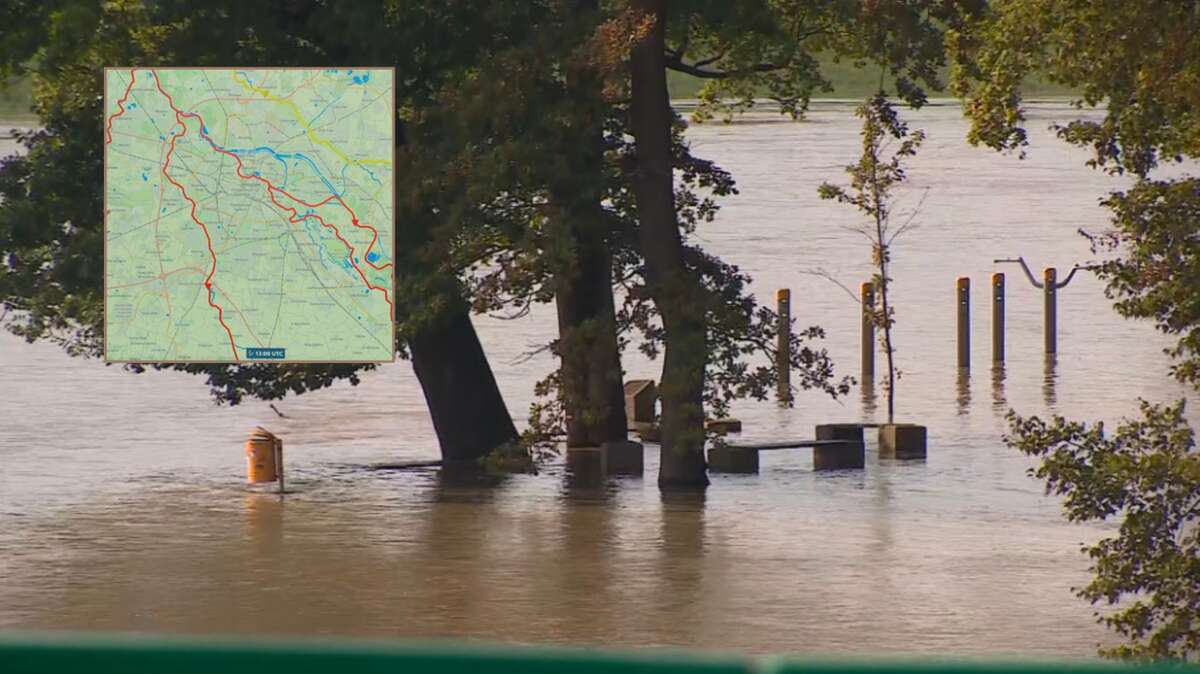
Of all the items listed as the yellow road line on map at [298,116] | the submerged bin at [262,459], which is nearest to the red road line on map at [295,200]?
the yellow road line on map at [298,116]

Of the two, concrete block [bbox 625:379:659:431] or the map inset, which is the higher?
the map inset

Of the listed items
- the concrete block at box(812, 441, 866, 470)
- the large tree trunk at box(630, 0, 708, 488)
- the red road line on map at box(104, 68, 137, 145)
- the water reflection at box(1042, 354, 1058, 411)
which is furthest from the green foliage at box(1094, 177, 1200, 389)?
the water reflection at box(1042, 354, 1058, 411)

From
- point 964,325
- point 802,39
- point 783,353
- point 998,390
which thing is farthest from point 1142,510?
point 964,325

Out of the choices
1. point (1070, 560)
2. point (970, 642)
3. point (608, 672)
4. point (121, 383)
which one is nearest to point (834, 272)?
point (121, 383)

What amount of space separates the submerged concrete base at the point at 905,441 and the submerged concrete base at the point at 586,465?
8.21ft

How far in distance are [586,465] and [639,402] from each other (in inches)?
109

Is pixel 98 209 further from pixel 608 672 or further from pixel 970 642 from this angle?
pixel 608 672

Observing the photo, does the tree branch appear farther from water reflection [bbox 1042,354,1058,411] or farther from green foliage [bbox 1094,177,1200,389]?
green foliage [bbox 1094,177,1200,389]

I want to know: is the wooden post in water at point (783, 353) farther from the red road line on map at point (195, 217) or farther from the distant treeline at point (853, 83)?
the distant treeline at point (853, 83)

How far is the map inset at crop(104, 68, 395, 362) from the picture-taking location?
14.9 meters

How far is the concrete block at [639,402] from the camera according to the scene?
78.5 feet

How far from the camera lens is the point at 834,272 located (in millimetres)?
42156

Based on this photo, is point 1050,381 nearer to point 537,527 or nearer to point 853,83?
point 537,527

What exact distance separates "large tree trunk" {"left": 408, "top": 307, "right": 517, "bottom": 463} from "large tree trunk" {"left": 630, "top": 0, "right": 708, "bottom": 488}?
2497 mm
